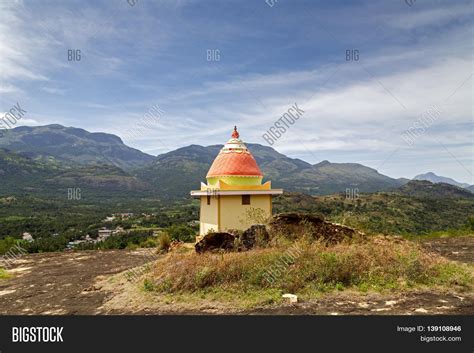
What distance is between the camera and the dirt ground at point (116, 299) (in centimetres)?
639

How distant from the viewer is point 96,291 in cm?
869

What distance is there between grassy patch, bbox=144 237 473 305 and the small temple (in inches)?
109

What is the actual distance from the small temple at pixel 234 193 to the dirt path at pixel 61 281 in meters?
3.40

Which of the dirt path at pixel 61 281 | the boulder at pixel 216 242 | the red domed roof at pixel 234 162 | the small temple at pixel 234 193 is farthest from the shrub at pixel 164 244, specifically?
the boulder at pixel 216 242

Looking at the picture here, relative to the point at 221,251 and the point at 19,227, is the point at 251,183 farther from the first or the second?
the point at 19,227

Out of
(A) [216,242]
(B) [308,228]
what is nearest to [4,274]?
(A) [216,242]

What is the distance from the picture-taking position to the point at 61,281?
9914 mm

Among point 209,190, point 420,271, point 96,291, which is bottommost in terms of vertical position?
point 96,291

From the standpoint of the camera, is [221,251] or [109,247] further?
[109,247]

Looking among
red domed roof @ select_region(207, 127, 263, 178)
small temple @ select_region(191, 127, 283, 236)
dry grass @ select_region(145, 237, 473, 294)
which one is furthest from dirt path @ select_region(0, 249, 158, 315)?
red domed roof @ select_region(207, 127, 263, 178)

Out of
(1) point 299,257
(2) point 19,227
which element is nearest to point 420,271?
(1) point 299,257

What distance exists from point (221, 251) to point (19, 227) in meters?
40.0

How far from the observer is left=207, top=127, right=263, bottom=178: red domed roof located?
479 inches

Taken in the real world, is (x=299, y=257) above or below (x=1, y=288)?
above
